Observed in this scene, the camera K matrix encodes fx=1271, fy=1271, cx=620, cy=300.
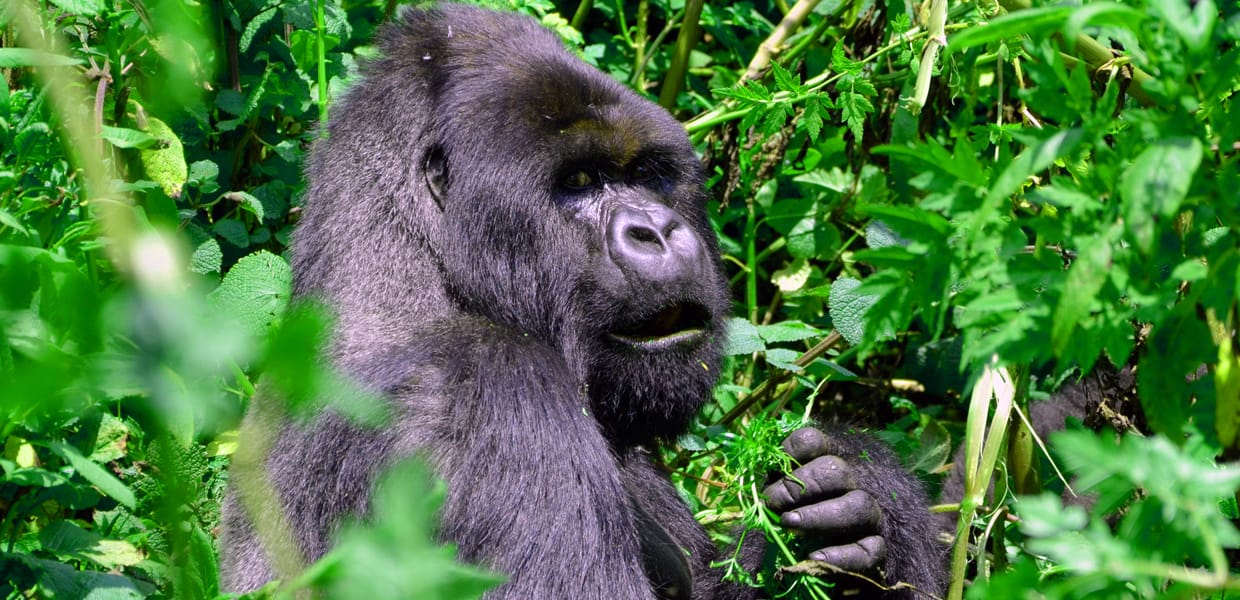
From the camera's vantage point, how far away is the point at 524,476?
2510 mm

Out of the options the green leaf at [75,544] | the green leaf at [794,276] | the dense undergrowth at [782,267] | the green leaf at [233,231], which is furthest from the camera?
the green leaf at [794,276]

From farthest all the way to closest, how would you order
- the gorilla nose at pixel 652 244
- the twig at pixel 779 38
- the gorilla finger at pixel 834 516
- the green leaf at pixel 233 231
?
the twig at pixel 779 38 → the green leaf at pixel 233 231 → the gorilla finger at pixel 834 516 → the gorilla nose at pixel 652 244

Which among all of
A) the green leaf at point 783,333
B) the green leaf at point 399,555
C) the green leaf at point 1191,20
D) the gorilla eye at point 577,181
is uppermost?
the green leaf at point 1191,20

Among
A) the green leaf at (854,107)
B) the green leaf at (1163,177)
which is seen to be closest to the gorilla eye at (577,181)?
the green leaf at (854,107)

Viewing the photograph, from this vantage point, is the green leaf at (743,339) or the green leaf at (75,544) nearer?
the green leaf at (75,544)

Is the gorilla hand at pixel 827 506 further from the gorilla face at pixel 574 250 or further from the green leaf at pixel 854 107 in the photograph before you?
the green leaf at pixel 854 107

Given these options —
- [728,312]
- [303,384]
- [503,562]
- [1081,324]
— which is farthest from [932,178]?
[728,312]

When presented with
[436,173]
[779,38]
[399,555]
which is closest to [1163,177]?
[399,555]

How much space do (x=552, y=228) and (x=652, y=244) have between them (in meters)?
0.23

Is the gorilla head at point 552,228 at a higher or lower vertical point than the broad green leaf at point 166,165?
higher

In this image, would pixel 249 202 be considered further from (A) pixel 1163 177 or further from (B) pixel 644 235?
(A) pixel 1163 177

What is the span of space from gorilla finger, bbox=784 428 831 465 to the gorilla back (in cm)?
25

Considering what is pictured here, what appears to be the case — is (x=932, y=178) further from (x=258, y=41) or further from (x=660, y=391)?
(x=258, y=41)

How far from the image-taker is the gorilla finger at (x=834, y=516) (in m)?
2.94
